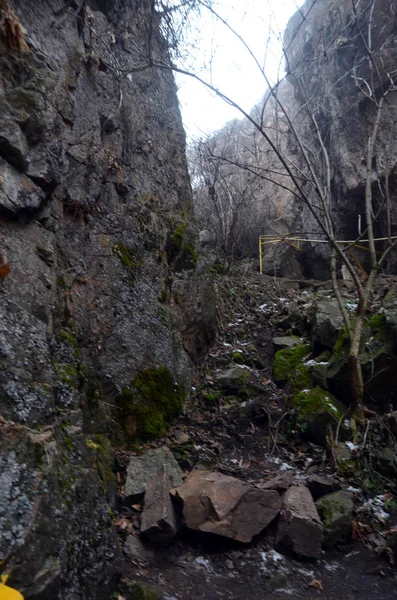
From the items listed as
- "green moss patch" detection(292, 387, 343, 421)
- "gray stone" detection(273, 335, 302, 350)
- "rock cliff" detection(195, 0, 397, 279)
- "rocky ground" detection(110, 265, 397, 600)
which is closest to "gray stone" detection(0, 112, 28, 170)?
"rocky ground" detection(110, 265, 397, 600)

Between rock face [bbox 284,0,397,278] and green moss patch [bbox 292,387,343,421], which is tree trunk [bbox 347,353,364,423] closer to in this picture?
green moss patch [bbox 292,387,343,421]

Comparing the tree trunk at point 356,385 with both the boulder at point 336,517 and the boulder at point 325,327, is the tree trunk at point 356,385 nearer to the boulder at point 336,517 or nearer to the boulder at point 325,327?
the boulder at point 325,327

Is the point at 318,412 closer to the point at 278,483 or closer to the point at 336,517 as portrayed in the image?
the point at 278,483

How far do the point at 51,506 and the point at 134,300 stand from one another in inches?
130

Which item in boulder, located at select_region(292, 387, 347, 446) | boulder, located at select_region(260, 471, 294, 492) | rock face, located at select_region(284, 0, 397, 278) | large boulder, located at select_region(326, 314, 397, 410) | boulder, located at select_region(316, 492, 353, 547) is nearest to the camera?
boulder, located at select_region(316, 492, 353, 547)

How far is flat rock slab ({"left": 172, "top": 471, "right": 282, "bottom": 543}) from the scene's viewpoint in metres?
3.73

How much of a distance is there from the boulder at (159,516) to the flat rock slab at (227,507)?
11 cm

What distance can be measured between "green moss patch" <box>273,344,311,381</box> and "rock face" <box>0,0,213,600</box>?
4.04 feet

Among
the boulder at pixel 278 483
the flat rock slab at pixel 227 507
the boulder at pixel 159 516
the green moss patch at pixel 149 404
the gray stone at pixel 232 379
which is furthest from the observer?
the gray stone at pixel 232 379

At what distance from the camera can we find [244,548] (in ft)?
12.3

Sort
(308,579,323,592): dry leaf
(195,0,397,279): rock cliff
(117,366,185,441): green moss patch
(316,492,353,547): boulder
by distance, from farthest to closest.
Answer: (195,0,397,279): rock cliff, (117,366,185,441): green moss patch, (316,492,353,547): boulder, (308,579,323,592): dry leaf

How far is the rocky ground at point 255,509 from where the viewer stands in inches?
134

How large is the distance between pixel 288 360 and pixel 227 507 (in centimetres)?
378

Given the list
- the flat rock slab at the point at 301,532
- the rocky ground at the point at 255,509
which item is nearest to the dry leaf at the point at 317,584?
the rocky ground at the point at 255,509
